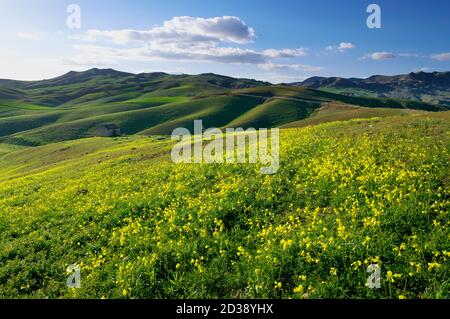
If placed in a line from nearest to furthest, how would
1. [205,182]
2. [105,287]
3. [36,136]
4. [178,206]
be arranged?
[105,287] → [178,206] → [205,182] → [36,136]

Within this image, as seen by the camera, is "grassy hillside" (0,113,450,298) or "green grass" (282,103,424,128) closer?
"grassy hillside" (0,113,450,298)

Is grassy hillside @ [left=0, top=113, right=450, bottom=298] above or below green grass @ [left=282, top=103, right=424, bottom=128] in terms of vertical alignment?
below

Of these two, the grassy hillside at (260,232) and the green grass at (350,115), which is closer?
the grassy hillside at (260,232)

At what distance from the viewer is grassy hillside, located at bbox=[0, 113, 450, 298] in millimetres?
9172

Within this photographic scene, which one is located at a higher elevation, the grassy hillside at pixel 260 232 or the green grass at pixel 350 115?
the green grass at pixel 350 115

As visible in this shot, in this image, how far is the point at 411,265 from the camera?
859 centimetres

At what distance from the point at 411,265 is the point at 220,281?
470 centimetres

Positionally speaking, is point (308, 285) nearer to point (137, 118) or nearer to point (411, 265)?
point (411, 265)

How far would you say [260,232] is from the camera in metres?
11.7

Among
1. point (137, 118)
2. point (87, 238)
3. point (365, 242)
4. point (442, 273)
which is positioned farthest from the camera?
point (137, 118)

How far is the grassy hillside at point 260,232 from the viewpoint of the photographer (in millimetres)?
9172

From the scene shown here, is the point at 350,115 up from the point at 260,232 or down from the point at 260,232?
up

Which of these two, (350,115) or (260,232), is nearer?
(260,232)
